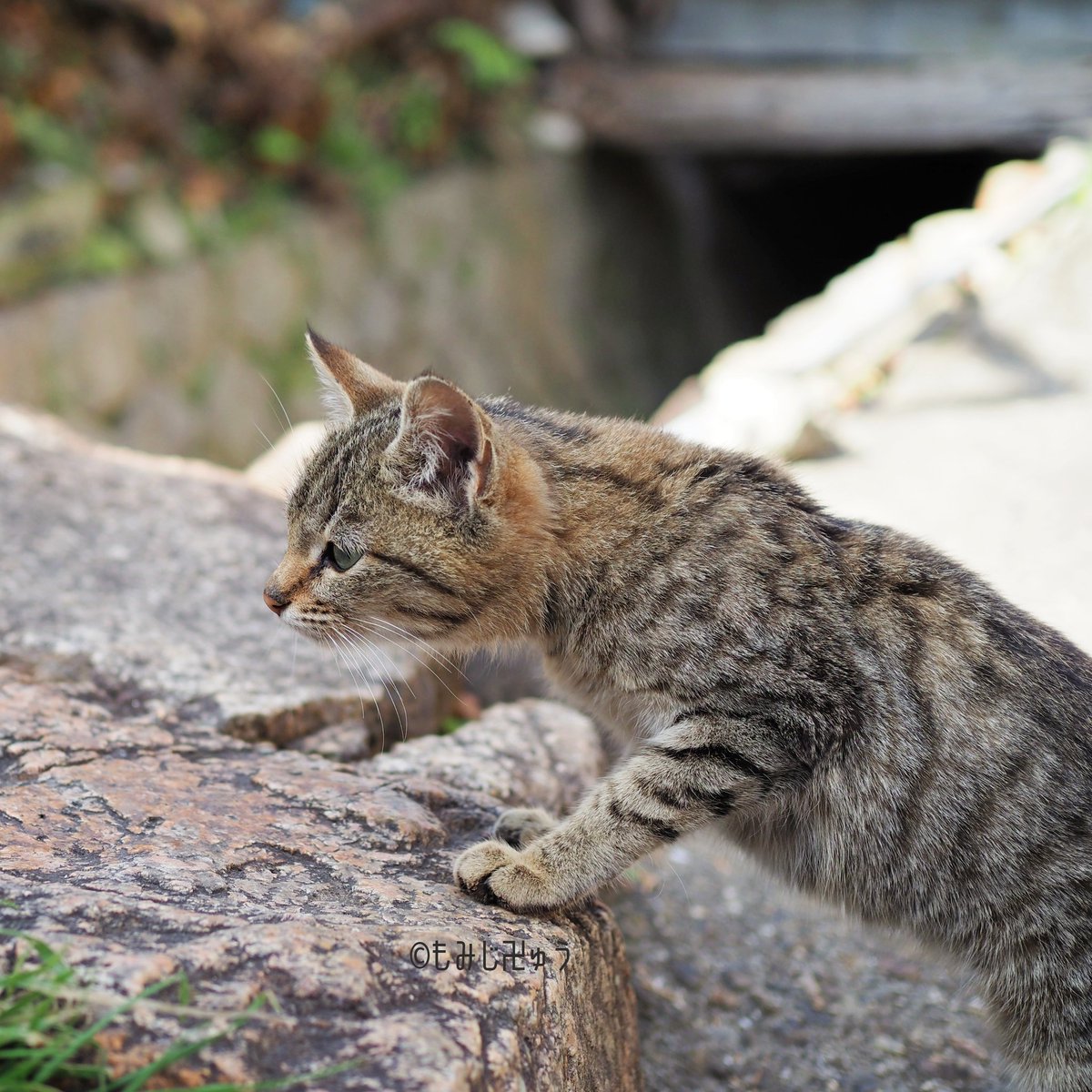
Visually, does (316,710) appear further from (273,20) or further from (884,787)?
(273,20)

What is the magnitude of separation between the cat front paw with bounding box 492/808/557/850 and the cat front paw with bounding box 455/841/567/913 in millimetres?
206

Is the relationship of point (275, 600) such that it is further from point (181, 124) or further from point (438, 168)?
point (438, 168)

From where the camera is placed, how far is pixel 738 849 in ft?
9.64

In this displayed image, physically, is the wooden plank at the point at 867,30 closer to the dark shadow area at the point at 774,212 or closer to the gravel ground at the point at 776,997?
the dark shadow area at the point at 774,212

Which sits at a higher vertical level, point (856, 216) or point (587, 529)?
point (587, 529)

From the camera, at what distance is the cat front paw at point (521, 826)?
2752 millimetres

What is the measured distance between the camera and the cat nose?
9.30 ft

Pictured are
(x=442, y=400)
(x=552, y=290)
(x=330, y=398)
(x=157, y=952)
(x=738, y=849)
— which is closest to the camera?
(x=157, y=952)

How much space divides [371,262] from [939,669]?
6.91 metres

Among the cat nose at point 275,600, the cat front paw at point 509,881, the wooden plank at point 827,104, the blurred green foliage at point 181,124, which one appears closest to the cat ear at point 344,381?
the cat nose at point 275,600

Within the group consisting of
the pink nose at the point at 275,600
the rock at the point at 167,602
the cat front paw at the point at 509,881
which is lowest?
the rock at the point at 167,602

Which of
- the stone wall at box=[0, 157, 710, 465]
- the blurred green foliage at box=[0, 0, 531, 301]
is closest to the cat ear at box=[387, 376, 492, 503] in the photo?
the stone wall at box=[0, 157, 710, 465]

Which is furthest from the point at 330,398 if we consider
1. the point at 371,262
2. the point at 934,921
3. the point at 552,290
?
the point at 552,290

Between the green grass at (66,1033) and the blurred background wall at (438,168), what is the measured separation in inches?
182
